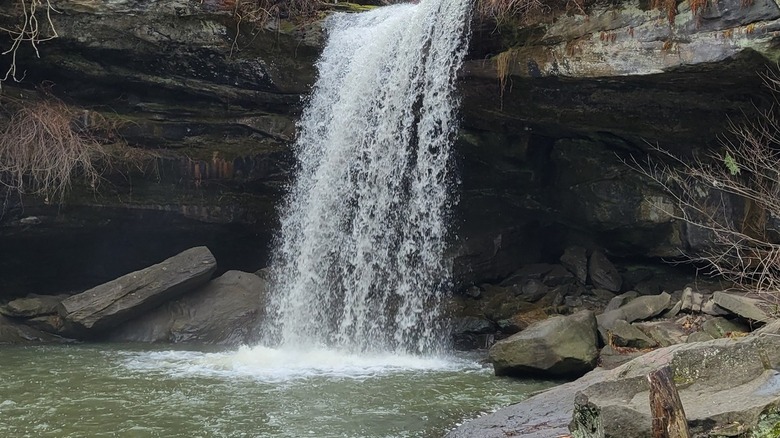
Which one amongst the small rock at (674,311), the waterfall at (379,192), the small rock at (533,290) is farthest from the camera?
the small rock at (533,290)

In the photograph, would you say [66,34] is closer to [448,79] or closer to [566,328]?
[448,79]

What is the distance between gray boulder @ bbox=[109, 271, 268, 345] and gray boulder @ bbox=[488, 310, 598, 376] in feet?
16.1

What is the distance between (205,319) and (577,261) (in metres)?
6.24

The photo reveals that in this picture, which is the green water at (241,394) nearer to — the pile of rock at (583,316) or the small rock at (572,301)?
the pile of rock at (583,316)

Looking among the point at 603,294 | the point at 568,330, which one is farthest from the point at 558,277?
the point at 568,330

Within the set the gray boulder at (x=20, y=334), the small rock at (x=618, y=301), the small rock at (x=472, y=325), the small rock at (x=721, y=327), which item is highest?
the small rock at (x=721, y=327)

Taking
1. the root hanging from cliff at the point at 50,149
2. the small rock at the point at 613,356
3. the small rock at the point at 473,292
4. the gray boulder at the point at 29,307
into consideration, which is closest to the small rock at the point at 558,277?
the small rock at the point at 473,292

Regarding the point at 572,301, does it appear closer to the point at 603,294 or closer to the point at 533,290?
the point at 603,294

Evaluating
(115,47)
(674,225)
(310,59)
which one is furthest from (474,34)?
(115,47)

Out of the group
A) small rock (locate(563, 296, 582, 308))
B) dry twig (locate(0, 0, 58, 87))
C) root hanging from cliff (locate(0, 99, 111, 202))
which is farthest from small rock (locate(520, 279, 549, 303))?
dry twig (locate(0, 0, 58, 87))

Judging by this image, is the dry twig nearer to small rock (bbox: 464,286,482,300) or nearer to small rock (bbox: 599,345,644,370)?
small rock (bbox: 464,286,482,300)

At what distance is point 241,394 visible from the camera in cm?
690

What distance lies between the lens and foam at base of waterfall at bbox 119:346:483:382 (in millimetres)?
8055

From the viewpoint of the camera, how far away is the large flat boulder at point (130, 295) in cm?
1094
